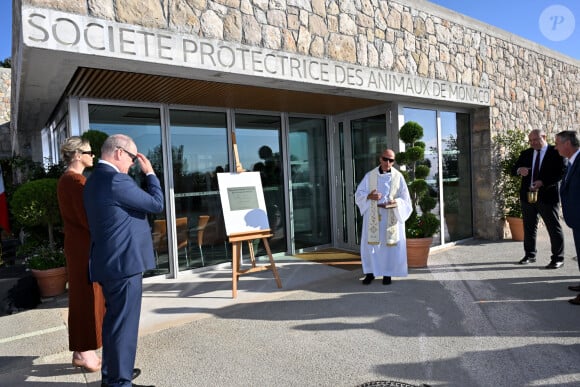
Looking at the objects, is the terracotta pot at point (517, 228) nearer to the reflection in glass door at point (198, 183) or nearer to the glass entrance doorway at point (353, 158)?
the glass entrance doorway at point (353, 158)

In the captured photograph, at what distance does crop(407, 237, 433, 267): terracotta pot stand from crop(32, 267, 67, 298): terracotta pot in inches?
176

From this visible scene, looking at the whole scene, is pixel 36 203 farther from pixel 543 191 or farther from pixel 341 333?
pixel 543 191

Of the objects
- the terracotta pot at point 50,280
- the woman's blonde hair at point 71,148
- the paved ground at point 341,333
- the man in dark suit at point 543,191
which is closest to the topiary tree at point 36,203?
the terracotta pot at point 50,280

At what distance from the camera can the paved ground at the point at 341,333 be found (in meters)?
2.76

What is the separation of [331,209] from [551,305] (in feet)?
12.6

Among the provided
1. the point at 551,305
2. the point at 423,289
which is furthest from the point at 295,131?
the point at 551,305

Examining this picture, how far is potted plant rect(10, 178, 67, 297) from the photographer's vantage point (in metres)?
4.33

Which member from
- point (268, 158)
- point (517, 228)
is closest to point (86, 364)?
point (268, 158)

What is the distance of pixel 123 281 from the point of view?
2426 millimetres

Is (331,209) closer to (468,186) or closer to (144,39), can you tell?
(468,186)

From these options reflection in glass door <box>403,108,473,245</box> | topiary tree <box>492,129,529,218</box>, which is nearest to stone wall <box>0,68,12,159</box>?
reflection in glass door <box>403,108,473,245</box>

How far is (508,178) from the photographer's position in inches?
286

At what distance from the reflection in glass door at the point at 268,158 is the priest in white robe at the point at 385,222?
1921 millimetres

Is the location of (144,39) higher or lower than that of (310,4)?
lower
